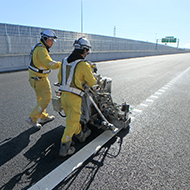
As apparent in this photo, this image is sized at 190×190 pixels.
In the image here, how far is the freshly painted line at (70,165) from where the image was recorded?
88.7 inches

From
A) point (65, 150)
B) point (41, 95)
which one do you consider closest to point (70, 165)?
point (65, 150)

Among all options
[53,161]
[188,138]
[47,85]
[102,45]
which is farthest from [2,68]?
[102,45]

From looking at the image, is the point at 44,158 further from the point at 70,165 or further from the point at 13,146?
the point at 13,146

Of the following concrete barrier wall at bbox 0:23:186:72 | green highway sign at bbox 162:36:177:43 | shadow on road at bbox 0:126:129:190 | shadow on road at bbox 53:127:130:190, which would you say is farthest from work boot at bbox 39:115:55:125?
green highway sign at bbox 162:36:177:43

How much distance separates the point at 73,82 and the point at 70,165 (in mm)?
Result: 1292

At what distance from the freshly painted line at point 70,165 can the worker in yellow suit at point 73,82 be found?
18cm

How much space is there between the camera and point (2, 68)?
475 inches

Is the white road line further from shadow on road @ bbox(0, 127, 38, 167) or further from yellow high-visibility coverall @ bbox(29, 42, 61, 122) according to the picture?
yellow high-visibility coverall @ bbox(29, 42, 61, 122)

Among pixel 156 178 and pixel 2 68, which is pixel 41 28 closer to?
pixel 2 68

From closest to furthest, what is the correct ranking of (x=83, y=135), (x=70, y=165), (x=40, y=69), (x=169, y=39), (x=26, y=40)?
(x=70, y=165), (x=83, y=135), (x=40, y=69), (x=26, y=40), (x=169, y=39)

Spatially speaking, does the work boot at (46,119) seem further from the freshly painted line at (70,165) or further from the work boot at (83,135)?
the freshly painted line at (70,165)

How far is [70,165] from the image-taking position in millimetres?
2621

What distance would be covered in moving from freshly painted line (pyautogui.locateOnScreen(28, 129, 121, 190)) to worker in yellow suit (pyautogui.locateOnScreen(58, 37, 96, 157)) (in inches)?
7.2

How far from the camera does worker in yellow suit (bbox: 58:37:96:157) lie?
2.78 meters
